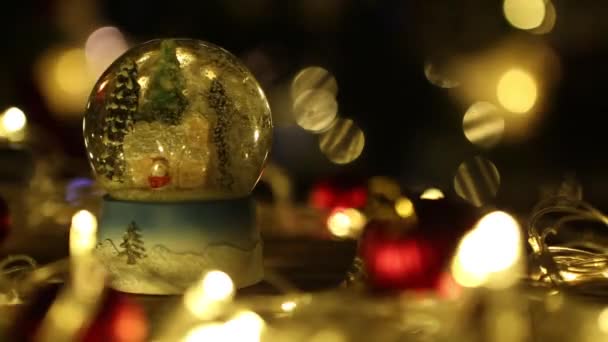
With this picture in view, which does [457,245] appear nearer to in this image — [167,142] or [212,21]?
[167,142]

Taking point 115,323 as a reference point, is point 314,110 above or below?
above

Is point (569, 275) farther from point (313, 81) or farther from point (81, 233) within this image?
point (313, 81)

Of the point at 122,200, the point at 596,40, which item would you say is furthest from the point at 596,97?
the point at 122,200

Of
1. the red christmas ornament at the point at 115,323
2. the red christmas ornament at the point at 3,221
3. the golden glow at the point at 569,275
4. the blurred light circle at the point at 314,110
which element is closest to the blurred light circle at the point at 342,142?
the blurred light circle at the point at 314,110

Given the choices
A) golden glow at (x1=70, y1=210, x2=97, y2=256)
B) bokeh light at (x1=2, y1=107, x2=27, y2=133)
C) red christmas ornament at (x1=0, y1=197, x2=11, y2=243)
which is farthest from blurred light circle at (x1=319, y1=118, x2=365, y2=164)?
golden glow at (x1=70, y1=210, x2=97, y2=256)

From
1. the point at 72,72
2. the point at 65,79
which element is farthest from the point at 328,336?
the point at 72,72

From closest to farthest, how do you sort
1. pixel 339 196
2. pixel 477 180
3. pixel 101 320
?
1. pixel 101 320
2. pixel 339 196
3. pixel 477 180

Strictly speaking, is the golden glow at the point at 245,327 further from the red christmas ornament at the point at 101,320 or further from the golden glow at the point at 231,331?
the red christmas ornament at the point at 101,320

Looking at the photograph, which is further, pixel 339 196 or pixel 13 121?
pixel 13 121
